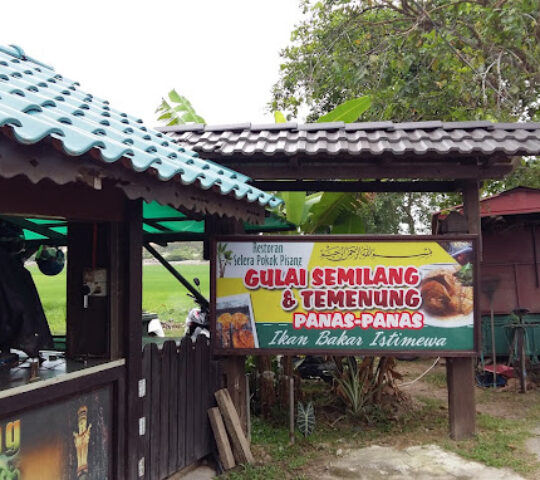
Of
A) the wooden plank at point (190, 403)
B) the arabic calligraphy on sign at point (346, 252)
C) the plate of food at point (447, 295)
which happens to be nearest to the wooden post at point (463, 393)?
the plate of food at point (447, 295)

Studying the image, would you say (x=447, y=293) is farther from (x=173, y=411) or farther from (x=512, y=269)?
(x=512, y=269)

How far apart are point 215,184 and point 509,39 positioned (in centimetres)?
677

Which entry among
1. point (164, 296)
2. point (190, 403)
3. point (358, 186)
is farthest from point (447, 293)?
point (164, 296)

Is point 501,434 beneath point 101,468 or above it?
beneath

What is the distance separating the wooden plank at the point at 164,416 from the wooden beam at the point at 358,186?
7.90 feet

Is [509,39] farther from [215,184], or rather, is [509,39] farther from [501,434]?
[215,184]

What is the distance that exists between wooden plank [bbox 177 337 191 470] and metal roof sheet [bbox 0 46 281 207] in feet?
5.48

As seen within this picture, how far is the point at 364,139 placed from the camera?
5453 mm

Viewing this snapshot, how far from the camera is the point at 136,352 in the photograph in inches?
159

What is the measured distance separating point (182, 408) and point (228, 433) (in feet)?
2.17

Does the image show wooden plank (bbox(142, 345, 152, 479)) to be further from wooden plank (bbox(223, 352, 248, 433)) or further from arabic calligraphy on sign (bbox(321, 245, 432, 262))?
arabic calligraphy on sign (bbox(321, 245, 432, 262))

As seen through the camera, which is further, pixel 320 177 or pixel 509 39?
pixel 509 39

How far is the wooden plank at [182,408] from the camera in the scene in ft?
15.8

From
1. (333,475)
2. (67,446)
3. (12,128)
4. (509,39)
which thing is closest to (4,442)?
(67,446)
